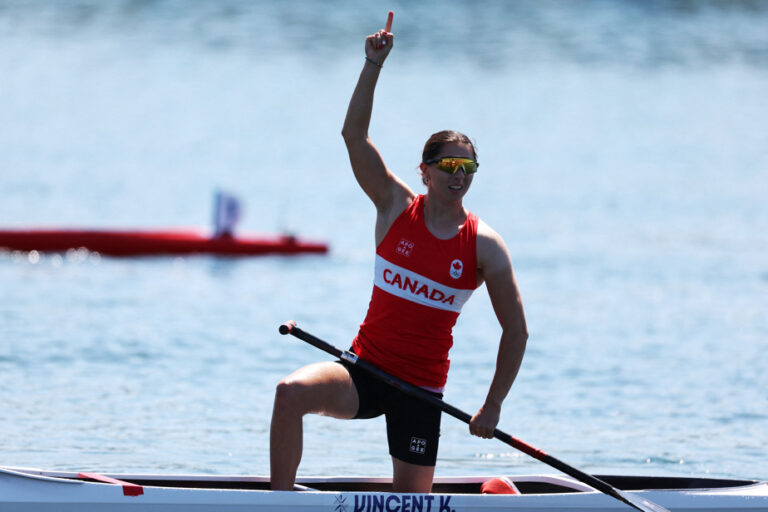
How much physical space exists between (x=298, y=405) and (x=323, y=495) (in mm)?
516

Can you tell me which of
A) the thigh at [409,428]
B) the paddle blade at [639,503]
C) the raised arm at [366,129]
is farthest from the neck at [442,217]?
the paddle blade at [639,503]

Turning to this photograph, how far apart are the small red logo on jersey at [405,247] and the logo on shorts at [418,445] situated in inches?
37.0

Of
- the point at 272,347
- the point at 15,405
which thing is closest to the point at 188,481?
the point at 15,405

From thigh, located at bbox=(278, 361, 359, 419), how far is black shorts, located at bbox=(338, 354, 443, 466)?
0.47 feet

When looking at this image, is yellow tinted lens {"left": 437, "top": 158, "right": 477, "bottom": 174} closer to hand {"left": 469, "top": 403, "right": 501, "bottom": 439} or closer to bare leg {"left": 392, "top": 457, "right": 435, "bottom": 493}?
hand {"left": 469, "top": 403, "right": 501, "bottom": 439}

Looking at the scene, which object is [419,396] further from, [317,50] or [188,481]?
[317,50]

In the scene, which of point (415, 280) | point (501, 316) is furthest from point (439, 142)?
point (501, 316)

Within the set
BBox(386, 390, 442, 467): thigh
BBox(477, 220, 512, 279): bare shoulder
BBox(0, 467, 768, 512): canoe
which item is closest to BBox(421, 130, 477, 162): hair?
BBox(477, 220, 512, 279): bare shoulder

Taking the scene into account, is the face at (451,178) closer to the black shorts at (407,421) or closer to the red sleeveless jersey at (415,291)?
the red sleeveless jersey at (415,291)

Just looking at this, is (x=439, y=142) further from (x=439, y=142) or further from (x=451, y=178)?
(x=451, y=178)

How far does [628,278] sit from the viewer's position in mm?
23188

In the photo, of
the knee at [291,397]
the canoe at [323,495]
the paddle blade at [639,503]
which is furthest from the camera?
the paddle blade at [639,503]

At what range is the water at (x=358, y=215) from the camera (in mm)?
12234

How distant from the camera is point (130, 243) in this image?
Result: 2353 cm
